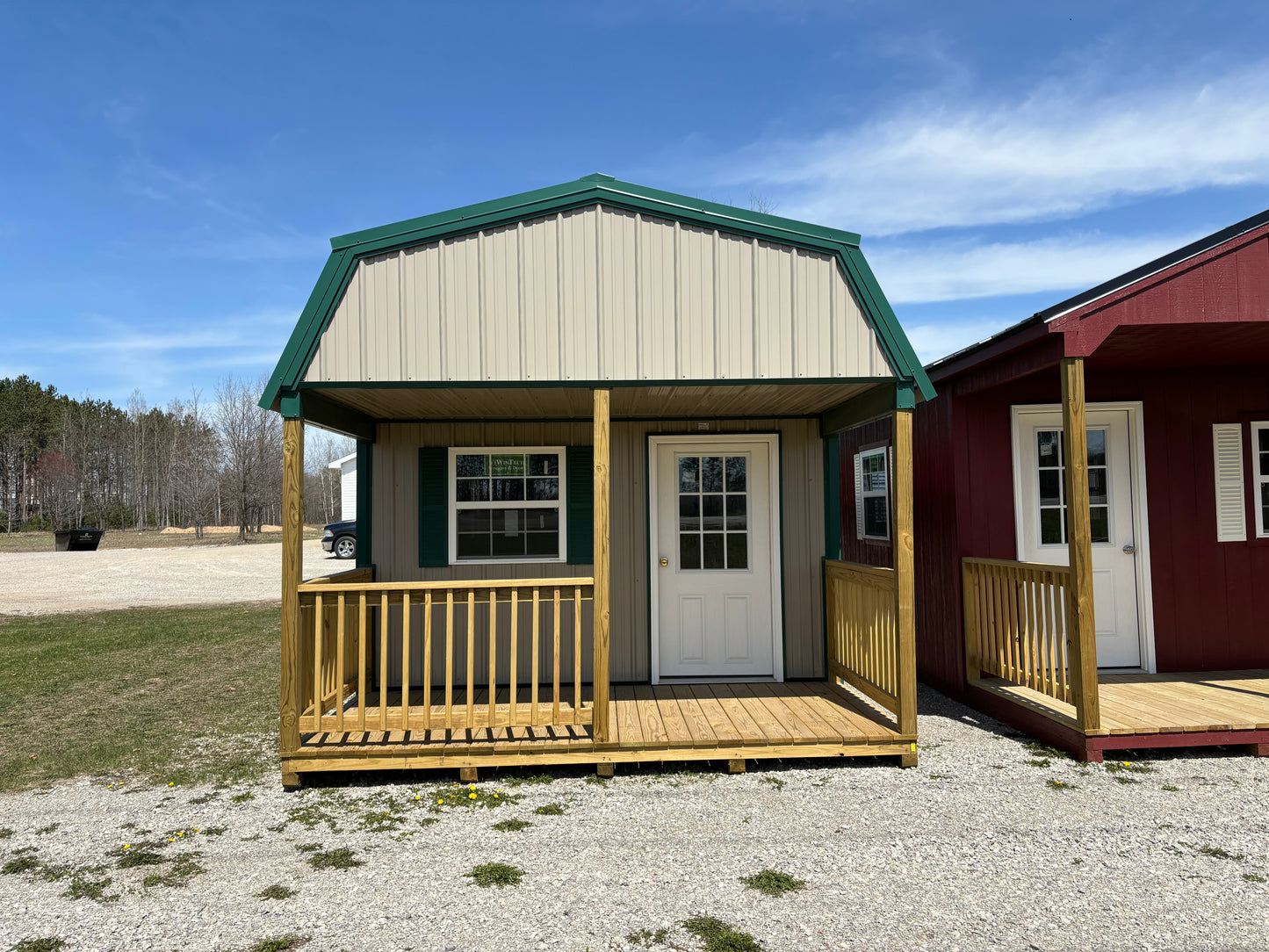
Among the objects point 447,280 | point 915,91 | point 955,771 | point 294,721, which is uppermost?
point 915,91

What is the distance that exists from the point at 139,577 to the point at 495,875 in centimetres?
1663

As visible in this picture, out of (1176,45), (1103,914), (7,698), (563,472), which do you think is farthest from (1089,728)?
(1176,45)

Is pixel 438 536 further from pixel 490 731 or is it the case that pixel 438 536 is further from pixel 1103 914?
pixel 1103 914

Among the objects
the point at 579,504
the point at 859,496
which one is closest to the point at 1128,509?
the point at 859,496

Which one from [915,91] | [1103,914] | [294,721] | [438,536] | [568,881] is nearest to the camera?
[1103,914]

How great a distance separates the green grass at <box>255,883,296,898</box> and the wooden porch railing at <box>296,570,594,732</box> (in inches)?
42.5

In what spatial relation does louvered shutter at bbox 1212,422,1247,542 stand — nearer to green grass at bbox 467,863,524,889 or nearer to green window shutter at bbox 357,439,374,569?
green grass at bbox 467,863,524,889

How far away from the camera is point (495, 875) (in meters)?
3.00

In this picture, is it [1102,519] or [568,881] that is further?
[1102,519]

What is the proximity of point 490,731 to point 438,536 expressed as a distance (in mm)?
1823

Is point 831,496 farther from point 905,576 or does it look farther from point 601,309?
point 601,309

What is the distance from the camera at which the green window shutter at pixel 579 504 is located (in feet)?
19.2

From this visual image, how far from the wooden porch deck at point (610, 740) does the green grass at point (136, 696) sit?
0.73 m

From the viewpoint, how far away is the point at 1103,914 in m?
2.62
